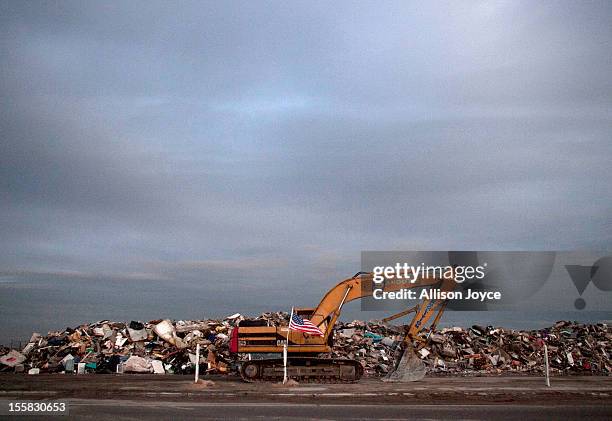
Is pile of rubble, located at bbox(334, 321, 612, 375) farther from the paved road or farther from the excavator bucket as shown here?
the paved road

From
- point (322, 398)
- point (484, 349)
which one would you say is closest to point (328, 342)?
point (322, 398)

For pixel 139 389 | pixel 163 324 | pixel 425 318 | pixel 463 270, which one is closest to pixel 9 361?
pixel 163 324

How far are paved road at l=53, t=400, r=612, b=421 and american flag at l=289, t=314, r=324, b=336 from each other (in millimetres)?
5754

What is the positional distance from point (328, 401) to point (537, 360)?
18615 millimetres

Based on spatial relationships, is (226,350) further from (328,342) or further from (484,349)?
(484,349)

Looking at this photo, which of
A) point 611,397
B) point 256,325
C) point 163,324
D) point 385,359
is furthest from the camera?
point 163,324

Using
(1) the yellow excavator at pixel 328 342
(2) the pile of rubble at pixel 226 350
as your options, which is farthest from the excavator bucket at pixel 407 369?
(2) the pile of rubble at pixel 226 350

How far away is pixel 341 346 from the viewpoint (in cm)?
3084

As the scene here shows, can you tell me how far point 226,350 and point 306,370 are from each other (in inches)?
340

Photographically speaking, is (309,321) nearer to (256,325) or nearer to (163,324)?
(256,325)

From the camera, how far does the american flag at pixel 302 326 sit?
21.5 meters

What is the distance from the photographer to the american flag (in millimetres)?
21531

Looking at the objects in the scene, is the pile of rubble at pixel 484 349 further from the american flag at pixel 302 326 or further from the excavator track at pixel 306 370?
the american flag at pixel 302 326

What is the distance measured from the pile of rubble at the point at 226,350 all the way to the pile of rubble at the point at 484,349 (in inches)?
1.9
